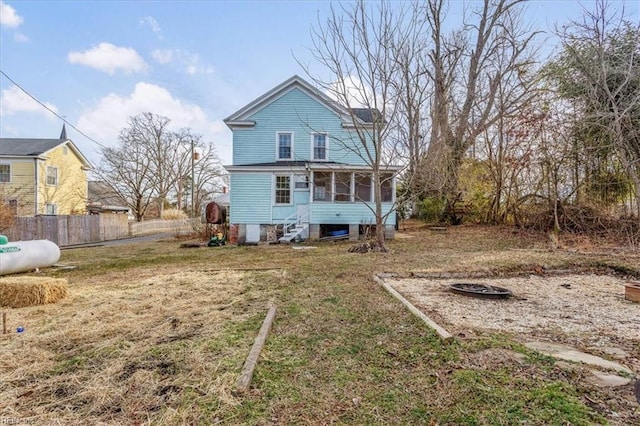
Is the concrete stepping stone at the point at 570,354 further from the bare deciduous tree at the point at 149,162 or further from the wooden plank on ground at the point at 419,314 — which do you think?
the bare deciduous tree at the point at 149,162

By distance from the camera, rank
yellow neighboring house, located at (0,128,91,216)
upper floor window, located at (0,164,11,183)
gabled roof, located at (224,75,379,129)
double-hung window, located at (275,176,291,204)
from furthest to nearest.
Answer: upper floor window, located at (0,164,11,183)
yellow neighboring house, located at (0,128,91,216)
gabled roof, located at (224,75,379,129)
double-hung window, located at (275,176,291,204)

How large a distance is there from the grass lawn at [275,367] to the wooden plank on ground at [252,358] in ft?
0.21

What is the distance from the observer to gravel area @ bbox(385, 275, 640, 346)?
3972 millimetres

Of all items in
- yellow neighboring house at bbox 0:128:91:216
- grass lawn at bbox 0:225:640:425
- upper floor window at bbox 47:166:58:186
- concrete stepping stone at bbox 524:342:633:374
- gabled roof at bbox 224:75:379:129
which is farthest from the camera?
upper floor window at bbox 47:166:58:186

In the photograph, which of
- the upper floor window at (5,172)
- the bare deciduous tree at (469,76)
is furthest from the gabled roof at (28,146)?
the bare deciduous tree at (469,76)

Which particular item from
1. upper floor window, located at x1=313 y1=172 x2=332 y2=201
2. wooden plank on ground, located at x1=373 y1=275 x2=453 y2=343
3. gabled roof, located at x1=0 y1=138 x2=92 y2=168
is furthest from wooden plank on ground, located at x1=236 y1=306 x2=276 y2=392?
gabled roof, located at x1=0 y1=138 x2=92 y2=168

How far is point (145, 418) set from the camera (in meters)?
2.29

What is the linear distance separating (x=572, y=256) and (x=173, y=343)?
10.0 m

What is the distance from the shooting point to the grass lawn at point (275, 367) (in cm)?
234

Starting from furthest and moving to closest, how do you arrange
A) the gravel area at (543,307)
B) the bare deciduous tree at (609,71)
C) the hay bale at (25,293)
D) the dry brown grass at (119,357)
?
the bare deciduous tree at (609,71), the hay bale at (25,293), the gravel area at (543,307), the dry brown grass at (119,357)

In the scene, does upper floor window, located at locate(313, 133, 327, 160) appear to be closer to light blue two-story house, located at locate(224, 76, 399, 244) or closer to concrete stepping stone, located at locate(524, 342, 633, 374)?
light blue two-story house, located at locate(224, 76, 399, 244)

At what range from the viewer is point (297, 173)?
15125mm

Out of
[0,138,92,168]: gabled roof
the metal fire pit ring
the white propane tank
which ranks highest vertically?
[0,138,92,168]: gabled roof

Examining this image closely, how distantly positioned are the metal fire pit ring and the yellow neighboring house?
23.6m
